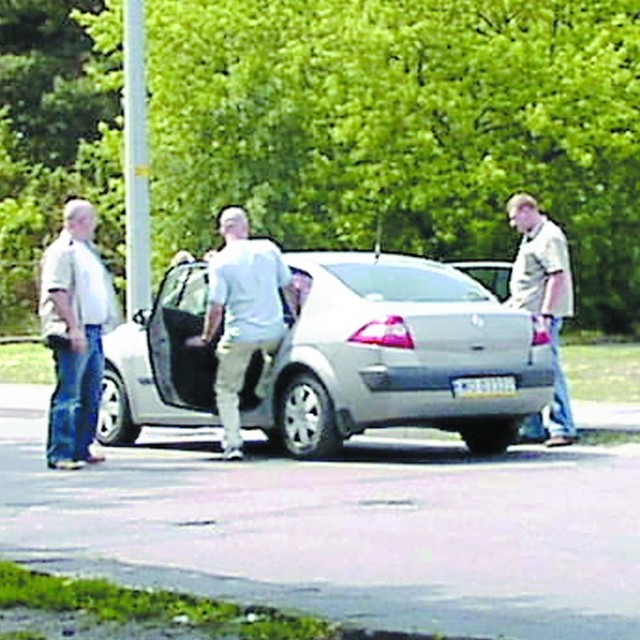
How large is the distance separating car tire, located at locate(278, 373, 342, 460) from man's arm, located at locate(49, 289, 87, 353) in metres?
1.62

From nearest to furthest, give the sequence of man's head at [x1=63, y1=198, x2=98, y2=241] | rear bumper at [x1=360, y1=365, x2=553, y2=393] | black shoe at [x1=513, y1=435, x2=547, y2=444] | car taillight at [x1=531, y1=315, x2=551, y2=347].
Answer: rear bumper at [x1=360, y1=365, x2=553, y2=393], man's head at [x1=63, y1=198, x2=98, y2=241], car taillight at [x1=531, y1=315, x2=551, y2=347], black shoe at [x1=513, y1=435, x2=547, y2=444]

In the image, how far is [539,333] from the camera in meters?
16.4

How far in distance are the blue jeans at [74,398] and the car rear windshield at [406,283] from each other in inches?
77.2

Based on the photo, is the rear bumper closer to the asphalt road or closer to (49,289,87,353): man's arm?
the asphalt road

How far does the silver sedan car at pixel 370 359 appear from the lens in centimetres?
1565

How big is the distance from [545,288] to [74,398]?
3.82 metres

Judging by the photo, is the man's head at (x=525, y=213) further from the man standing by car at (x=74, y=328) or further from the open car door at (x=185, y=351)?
the man standing by car at (x=74, y=328)

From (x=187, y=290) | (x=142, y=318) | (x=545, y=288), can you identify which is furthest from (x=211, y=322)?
(x=545, y=288)

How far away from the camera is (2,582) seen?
31.0 ft

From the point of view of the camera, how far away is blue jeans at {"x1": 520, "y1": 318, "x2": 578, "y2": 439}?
55.6 feet

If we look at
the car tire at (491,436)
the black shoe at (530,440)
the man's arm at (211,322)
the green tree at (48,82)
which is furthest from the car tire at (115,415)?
the green tree at (48,82)

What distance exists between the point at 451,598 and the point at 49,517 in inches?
157

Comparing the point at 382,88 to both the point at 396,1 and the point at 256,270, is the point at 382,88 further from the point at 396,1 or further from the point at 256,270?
the point at 256,270

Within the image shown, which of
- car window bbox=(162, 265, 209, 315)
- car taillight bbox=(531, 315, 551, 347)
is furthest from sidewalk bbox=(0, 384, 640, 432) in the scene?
car window bbox=(162, 265, 209, 315)
